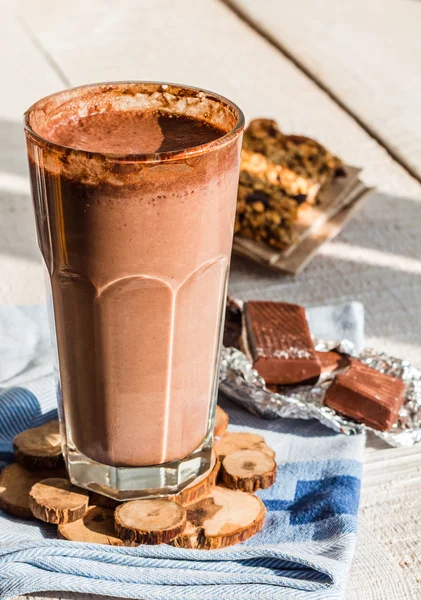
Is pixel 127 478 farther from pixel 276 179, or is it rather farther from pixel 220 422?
pixel 276 179

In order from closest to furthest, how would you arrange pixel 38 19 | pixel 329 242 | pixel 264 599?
pixel 264 599 < pixel 329 242 < pixel 38 19

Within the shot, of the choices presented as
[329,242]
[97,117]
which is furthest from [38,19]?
[97,117]

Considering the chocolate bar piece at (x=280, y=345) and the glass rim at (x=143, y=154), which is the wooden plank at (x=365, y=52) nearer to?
the chocolate bar piece at (x=280, y=345)

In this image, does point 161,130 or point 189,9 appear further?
point 189,9

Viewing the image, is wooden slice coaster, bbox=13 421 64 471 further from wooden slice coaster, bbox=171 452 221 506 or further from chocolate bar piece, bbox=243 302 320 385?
chocolate bar piece, bbox=243 302 320 385

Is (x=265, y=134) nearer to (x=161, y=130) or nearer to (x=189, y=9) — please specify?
(x=161, y=130)

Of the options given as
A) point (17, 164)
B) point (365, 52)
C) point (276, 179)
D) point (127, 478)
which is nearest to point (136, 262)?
point (127, 478)
